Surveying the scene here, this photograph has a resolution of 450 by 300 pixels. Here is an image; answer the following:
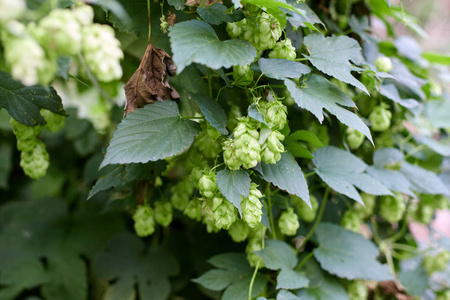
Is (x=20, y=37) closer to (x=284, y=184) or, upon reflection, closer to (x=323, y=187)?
(x=284, y=184)

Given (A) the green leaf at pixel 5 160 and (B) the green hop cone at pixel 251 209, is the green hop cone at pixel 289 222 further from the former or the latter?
(A) the green leaf at pixel 5 160

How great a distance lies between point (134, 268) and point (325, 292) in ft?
2.42

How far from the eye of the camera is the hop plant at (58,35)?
471mm

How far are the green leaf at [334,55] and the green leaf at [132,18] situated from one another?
0.46 meters

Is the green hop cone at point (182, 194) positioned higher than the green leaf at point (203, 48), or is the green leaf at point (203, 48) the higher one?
the green leaf at point (203, 48)

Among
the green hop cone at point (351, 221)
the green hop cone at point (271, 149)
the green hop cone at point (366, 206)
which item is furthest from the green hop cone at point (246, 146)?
the green hop cone at point (366, 206)

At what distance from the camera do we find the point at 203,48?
696 mm

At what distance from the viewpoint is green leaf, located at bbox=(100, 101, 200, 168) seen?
74cm

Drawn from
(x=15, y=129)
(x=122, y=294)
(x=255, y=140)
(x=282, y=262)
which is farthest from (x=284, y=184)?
(x=122, y=294)

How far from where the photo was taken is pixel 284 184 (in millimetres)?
781

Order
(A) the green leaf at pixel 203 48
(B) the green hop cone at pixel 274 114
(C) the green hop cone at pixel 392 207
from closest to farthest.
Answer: (A) the green leaf at pixel 203 48 → (B) the green hop cone at pixel 274 114 → (C) the green hop cone at pixel 392 207

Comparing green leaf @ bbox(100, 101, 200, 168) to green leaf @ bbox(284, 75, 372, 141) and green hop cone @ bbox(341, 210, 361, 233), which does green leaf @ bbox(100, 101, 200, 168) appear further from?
green hop cone @ bbox(341, 210, 361, 233)

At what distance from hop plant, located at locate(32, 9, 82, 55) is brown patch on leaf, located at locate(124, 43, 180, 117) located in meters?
0.37

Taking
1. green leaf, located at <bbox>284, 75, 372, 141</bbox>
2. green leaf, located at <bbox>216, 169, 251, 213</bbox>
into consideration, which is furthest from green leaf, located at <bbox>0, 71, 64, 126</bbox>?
green leaf, located at <bbox>284, 75, 372, 141</bbox>
